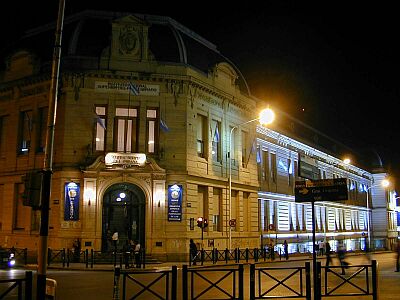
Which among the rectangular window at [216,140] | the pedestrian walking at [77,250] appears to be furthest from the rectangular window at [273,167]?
the pedestrian walking at [77,250]

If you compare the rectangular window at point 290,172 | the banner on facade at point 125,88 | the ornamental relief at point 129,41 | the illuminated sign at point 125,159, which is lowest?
the illuminated sign at point 125,159

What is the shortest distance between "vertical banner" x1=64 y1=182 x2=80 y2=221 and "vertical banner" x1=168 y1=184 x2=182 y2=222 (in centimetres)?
617

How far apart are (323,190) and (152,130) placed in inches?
873

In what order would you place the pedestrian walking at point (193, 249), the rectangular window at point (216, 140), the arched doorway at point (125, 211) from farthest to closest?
the rectangular window at point (216, 140) → the arched doorway at point (125, 211) → the pedestrian walking at point (193, 249)

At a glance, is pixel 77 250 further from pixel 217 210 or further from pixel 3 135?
pixel 3 135

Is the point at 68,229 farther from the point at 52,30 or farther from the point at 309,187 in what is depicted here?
the point at 309,187

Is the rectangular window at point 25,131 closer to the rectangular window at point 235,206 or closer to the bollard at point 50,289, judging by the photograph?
the rectangular window at point 235,206

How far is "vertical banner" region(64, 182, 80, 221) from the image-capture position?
3375 cm

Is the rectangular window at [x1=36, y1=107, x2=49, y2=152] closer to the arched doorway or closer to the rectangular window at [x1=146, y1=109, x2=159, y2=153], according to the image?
the arched doorway

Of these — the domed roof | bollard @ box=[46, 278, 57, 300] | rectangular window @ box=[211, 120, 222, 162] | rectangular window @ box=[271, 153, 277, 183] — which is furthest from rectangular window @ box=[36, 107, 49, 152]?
bollard @ box=[46, 278, 57, 300]

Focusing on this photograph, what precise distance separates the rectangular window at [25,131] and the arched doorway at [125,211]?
811 centimetres

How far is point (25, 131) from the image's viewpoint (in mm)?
38781

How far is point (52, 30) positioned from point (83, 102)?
9.09 metres

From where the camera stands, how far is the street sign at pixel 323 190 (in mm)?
15492
